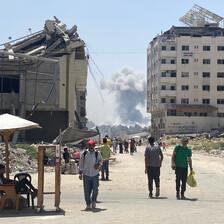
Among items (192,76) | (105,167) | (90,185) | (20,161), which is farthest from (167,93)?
(90,185)

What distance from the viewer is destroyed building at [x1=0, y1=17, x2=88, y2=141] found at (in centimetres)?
4772

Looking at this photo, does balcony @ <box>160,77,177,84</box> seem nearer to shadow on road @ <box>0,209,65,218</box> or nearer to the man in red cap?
the man in red cap

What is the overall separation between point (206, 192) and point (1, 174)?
6.66 metres

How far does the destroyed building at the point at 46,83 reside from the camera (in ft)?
157

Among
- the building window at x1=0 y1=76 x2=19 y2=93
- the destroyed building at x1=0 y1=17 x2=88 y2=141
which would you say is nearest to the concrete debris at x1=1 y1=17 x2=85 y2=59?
the destroyed building at x1=0 y1=17 x2=88 y2=141

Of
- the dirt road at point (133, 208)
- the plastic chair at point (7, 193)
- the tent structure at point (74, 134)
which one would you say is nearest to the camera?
the dirt road at point (133, 208)

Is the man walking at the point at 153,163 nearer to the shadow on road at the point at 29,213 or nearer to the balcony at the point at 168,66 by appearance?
the shadow on road at the point at 29,213

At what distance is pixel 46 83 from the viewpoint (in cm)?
4888

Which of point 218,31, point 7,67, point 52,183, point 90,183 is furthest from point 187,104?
point 90,183

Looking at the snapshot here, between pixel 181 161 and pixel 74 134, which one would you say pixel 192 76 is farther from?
pixel 181 161

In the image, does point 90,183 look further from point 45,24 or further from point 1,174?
point 45,24

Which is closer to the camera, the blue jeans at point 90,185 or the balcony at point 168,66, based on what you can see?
the blue jeans at point 90,185

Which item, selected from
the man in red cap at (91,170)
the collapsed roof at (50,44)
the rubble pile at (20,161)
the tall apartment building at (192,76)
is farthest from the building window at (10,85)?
the tall apartment building at (192,76)

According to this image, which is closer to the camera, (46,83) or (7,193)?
(7,193)
